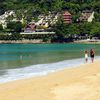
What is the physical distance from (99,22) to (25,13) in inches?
1414

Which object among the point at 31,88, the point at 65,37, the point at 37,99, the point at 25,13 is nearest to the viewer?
the point at 37,99

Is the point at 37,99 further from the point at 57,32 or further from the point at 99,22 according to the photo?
the point at 99,22

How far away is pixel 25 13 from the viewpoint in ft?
618

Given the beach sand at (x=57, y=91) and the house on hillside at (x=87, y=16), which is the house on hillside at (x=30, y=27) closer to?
the house on hillside at (x=87, y=16)

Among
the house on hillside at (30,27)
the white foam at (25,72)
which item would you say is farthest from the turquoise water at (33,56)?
the house on hillside at (30,27)

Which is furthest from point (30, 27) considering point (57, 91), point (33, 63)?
point (57, 91)

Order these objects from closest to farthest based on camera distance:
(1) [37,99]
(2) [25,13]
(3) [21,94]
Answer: (1) [37,99]
(3) [21,94]
(2) [25,13]

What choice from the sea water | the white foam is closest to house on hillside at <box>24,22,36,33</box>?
the sea water

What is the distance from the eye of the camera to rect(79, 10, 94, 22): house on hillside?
177m

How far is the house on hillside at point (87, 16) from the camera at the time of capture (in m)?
177

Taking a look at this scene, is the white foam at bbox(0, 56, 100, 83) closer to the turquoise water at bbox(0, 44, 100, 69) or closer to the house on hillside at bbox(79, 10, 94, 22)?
the turquoise water at bbox(0, 44, 100, 69)

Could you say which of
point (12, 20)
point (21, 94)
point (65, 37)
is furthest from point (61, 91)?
point (12, 20)

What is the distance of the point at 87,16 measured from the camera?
586ft

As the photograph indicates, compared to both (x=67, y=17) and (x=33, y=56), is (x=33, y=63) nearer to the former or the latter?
(x=33, y=56)
